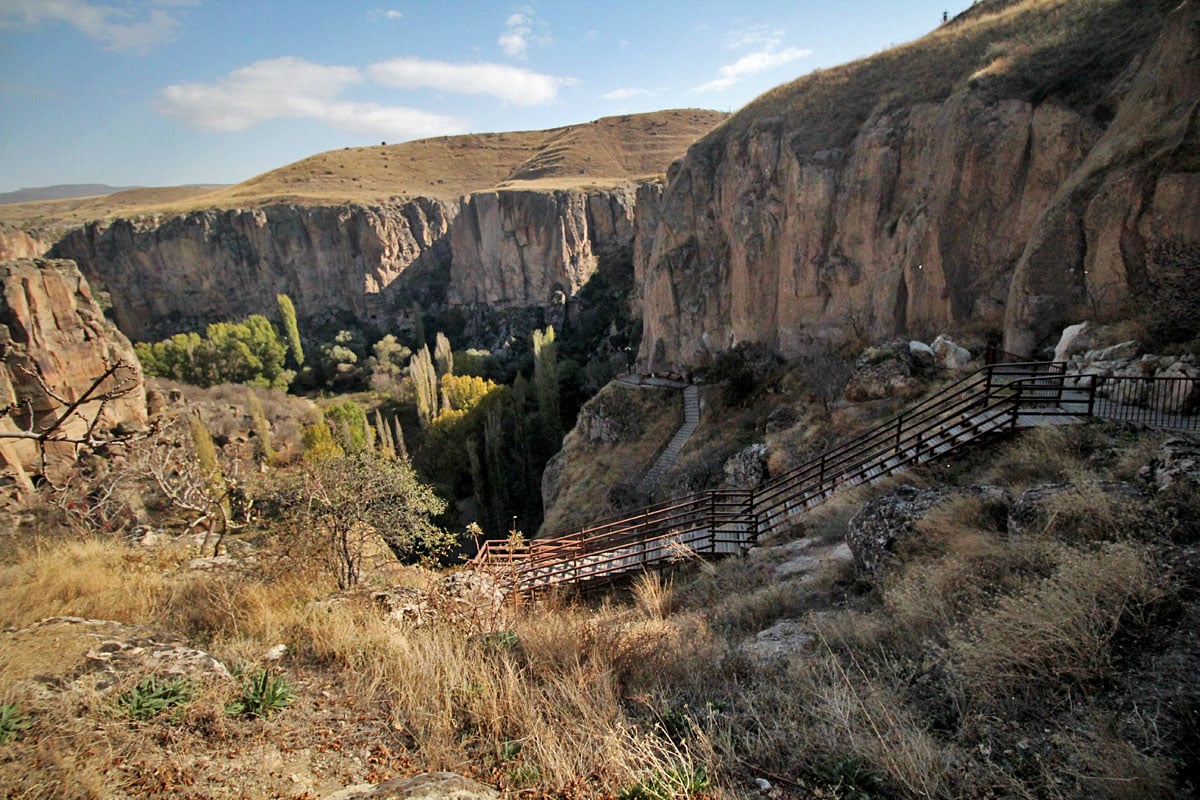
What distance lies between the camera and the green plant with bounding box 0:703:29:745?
2514 millimetres

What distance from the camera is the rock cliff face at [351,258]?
54406 mm

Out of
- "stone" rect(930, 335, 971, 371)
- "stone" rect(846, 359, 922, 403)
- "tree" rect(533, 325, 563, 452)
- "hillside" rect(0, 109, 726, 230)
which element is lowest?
"tree" rect(533, 325, 563, 452)

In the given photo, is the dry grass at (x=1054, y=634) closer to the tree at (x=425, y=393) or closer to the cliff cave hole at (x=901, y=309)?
the cliff cave hole at (x=901, y=309)

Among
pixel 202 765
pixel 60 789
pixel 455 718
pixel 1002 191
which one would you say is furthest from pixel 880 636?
pixel 1002 191

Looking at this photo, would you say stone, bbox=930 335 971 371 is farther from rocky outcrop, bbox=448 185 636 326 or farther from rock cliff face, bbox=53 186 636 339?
rock cliff face, bbox=53 186 636 339

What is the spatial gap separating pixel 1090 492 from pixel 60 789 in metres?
6.57

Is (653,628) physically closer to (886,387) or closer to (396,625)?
(396,625)

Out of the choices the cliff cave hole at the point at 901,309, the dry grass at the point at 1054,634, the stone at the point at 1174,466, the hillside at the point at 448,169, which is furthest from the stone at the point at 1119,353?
the hillside at the point at 448,169

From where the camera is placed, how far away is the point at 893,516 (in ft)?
18.6

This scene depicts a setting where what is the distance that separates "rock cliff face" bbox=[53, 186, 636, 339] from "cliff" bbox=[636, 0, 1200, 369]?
27.8 m

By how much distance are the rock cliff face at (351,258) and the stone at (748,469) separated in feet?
132

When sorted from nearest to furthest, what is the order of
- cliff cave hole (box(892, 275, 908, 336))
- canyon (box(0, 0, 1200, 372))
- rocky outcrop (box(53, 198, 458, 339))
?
canyon (box(0, 0, 1200, 372)) < cliff cave hole (box(892, 275, 908, 336)) < rocky outcrop (box(53, 198, 458, 339))

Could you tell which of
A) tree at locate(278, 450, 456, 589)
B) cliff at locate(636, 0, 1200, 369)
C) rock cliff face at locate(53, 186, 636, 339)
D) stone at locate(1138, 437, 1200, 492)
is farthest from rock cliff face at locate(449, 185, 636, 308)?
stone at locate(1138, 437, 1200, 492)

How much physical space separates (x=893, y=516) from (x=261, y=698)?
537cm
